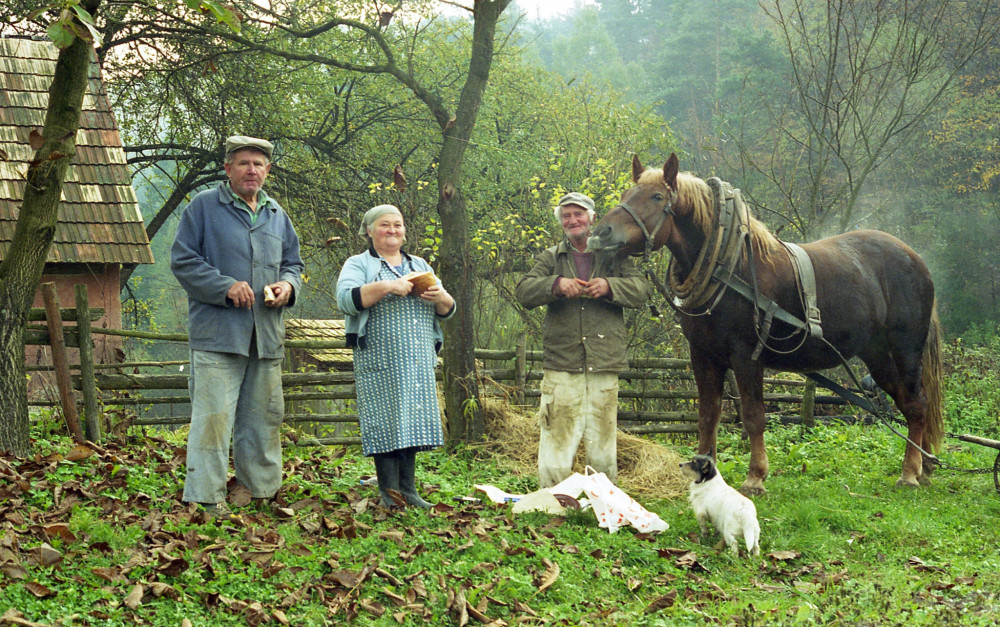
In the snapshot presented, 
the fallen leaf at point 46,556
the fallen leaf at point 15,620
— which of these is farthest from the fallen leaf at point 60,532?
the fallen leaf at point 15,620

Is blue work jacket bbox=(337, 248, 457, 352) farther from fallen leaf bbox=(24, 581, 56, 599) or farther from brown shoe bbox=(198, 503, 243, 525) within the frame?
fallen leaf bbox=(24, 581, 56, 599)

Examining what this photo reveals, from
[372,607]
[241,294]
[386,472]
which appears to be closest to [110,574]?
[372,607]

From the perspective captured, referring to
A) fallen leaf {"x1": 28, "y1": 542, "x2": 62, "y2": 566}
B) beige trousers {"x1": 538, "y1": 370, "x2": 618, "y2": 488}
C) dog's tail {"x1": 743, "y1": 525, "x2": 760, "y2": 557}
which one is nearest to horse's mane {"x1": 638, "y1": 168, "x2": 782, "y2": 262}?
beige trousers {"x1": 538, "y1": 370, "x2": 618, "y2": 488}

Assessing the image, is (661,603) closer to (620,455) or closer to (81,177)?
(620,455)

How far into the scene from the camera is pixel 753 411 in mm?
5531

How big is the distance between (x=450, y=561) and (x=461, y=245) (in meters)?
3.42

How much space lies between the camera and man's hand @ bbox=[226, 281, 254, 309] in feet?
14.2

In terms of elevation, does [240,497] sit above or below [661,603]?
above

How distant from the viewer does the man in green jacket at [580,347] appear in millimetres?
5336

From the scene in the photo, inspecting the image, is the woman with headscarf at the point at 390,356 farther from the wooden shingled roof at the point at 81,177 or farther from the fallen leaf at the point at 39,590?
the wooden shingled roof at the point at 81,177

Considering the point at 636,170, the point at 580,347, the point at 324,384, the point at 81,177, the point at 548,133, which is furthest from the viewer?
the point at 548,133

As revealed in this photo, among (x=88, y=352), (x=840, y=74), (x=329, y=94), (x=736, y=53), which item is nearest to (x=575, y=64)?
(x=736, y=53)

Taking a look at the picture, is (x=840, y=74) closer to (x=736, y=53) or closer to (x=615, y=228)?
(x=736, y=53)

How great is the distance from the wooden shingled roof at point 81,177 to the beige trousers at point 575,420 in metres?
5.69
